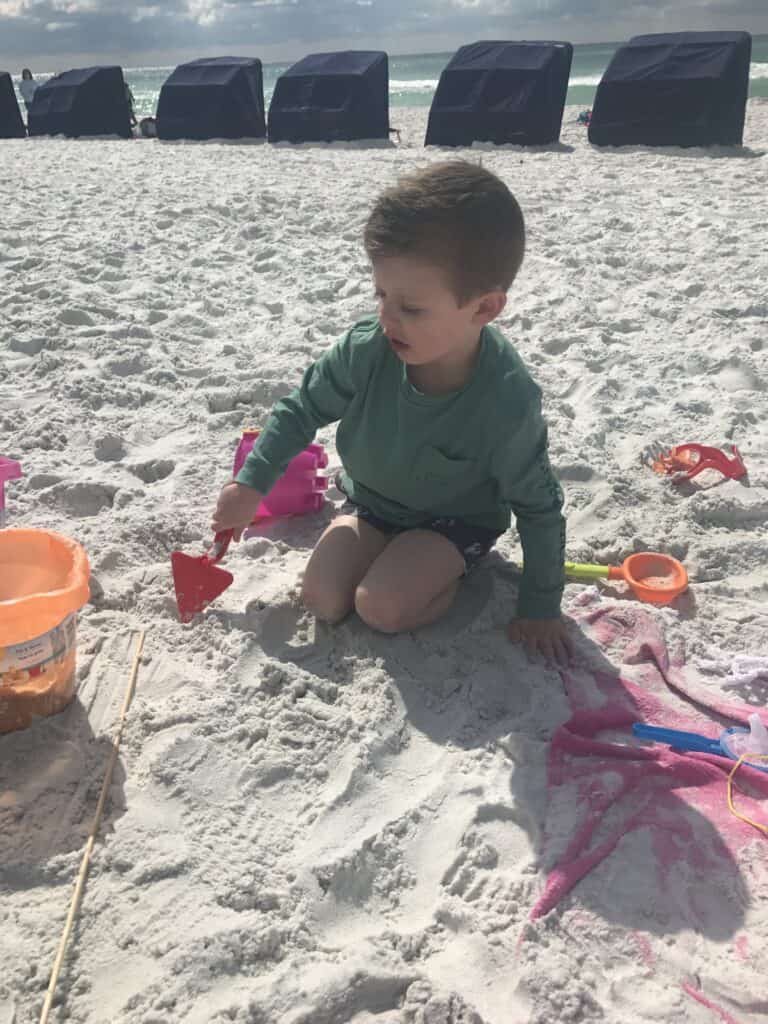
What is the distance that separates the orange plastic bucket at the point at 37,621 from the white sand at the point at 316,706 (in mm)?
57

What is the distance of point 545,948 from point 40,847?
32.6 inches

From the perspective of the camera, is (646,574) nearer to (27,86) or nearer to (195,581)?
(195,581)

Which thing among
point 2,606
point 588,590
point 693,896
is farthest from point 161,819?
point 588,590

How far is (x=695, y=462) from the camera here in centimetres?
257

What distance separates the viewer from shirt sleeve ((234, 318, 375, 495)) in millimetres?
1911

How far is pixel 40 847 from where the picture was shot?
1.41 metres

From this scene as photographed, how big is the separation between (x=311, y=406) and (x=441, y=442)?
12.8 inches

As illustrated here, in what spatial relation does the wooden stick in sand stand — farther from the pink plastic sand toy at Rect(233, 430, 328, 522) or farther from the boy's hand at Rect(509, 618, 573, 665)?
the boy's hand at Rect(509, 618, 573, 665)

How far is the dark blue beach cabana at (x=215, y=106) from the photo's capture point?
991cm

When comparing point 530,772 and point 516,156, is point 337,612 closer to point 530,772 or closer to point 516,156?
point 530,772

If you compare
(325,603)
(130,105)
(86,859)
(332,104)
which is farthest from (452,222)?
(130,105)

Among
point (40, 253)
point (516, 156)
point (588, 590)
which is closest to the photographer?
point (588, 590)

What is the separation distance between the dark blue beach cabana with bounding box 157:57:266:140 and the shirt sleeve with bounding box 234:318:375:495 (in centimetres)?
909

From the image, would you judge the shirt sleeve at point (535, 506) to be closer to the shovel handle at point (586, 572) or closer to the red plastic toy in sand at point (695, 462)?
the shovel handle at point (586, 572)
